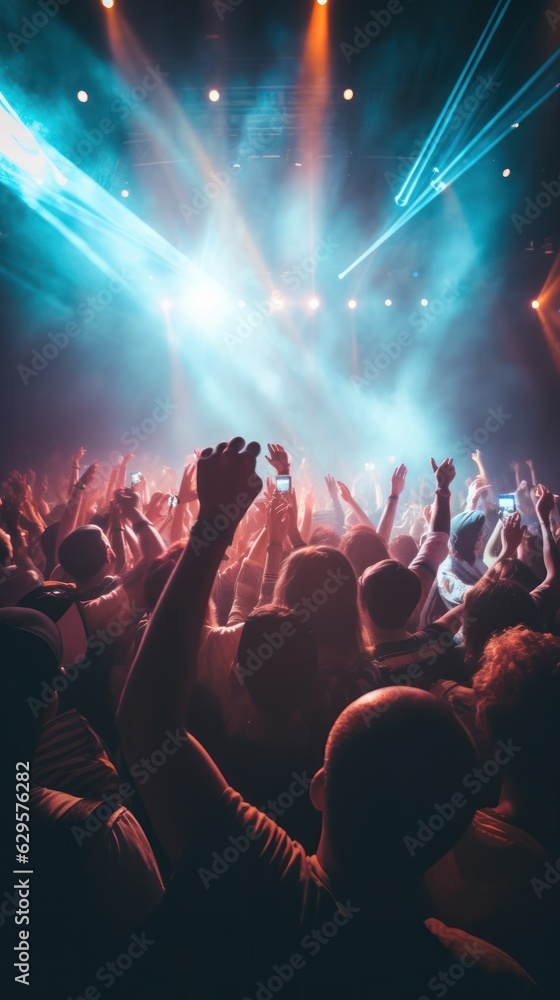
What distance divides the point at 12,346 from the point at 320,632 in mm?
10156

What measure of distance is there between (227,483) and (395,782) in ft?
2.23

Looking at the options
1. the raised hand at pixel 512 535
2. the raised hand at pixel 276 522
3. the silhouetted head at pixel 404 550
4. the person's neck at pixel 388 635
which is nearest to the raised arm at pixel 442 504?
the raised hand at pixel 512 535

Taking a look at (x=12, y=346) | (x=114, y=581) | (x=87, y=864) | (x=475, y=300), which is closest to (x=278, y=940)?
(x=87, y=864)

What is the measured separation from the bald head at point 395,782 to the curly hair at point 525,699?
1.61 feet

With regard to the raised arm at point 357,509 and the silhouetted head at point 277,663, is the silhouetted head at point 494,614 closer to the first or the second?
the silhouetted head at point 277,663

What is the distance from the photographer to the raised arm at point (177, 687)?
853mm

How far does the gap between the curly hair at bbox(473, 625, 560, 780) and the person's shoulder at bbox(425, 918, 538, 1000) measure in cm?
56

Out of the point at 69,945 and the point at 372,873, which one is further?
the point at 69,945

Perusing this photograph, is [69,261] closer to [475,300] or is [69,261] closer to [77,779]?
[475,300]

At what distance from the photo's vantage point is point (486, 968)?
83cm

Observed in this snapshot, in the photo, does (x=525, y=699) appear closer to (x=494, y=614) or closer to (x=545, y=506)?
(x=494, y=614)

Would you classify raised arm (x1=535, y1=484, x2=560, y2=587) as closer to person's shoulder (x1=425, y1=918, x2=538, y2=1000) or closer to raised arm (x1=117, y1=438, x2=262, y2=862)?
person's shoulder (x1=425, y1=918, x2=538, y2=1000)

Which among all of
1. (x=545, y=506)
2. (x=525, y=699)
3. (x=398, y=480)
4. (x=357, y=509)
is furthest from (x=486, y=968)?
(x=357, y=509)

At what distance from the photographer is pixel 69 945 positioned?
1.20 m
